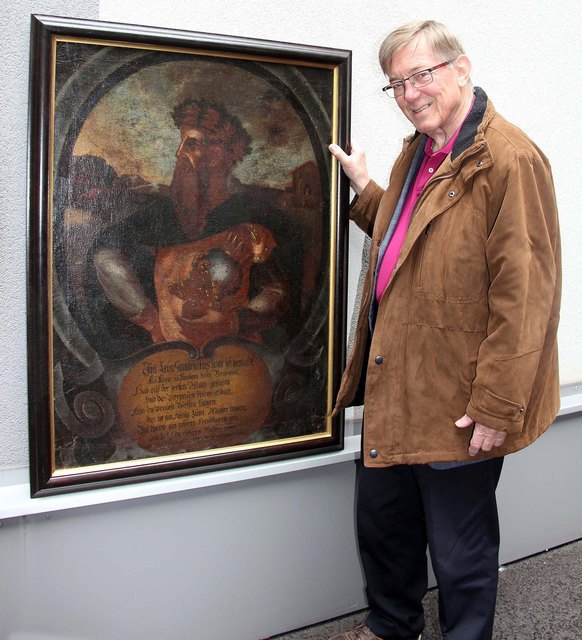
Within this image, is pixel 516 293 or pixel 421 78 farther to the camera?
pixel 421 78

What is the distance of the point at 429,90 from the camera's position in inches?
57.4

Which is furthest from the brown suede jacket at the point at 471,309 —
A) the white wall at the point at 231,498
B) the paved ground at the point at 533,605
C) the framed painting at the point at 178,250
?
the paved ground at the point at 533,605

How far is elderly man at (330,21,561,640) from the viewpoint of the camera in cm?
137

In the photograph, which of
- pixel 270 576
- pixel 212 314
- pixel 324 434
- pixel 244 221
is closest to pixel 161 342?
pixel 212 314

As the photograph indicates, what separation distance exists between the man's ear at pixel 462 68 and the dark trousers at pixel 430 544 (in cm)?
94

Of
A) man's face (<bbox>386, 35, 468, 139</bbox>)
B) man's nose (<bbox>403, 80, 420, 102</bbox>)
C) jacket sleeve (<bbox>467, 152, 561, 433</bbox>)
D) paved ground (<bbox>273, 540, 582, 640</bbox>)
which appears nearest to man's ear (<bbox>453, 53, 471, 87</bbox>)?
man's face (<bbox>386, 35, 468, 139</bbox>)

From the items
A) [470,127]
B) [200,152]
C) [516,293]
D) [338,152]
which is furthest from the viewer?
[338,152]

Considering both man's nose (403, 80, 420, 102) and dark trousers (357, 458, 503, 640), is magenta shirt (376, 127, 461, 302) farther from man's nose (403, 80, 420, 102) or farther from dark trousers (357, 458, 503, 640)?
dark trousers (357, 458, 503, 640)

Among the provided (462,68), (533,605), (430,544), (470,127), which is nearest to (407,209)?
(470,127)

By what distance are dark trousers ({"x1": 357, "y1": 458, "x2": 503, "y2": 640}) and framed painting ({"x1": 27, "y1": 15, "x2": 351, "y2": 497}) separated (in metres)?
0.29

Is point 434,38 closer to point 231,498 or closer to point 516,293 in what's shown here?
point 516,293

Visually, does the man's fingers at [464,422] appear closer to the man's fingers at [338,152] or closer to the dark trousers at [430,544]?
the dark trousers at [430,544]

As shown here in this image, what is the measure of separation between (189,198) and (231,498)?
86 cm

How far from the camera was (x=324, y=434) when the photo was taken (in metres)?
1.85
